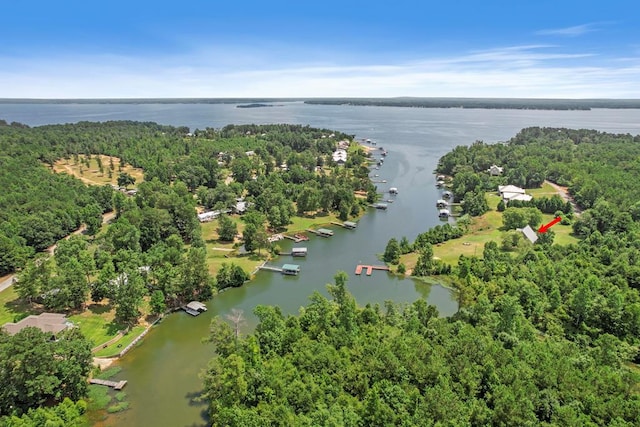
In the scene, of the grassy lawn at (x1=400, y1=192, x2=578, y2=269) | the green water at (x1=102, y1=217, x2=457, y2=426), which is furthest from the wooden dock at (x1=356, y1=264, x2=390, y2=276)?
the grassy lawn at (x1=400, y1=192, x2=578, y2=269)

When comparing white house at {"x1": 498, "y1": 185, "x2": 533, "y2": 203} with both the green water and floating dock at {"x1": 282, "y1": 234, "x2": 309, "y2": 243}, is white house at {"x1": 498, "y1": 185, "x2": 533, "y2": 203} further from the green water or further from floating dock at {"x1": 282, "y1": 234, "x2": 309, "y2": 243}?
floating dock at {"x1": 282, "y1": 234, "x2": 309, "y2": 243}

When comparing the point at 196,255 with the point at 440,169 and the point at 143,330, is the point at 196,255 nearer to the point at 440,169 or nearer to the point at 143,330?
the point at 143,330

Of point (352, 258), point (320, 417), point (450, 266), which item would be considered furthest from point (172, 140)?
point (320, 417)

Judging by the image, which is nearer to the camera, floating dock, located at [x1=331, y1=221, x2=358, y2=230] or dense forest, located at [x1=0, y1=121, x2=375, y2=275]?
dense forest, located at [x1=0, y1=121, x2=375, y2=275]

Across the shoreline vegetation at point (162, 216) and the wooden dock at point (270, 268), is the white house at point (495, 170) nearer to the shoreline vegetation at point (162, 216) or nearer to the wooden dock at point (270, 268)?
the shoreline vegetation at point (162, 216)

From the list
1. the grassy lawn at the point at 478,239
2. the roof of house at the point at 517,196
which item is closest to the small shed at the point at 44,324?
the grassy lawn at the point at 478,239

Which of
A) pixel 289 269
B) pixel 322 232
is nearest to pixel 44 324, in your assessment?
pixel 289 269
